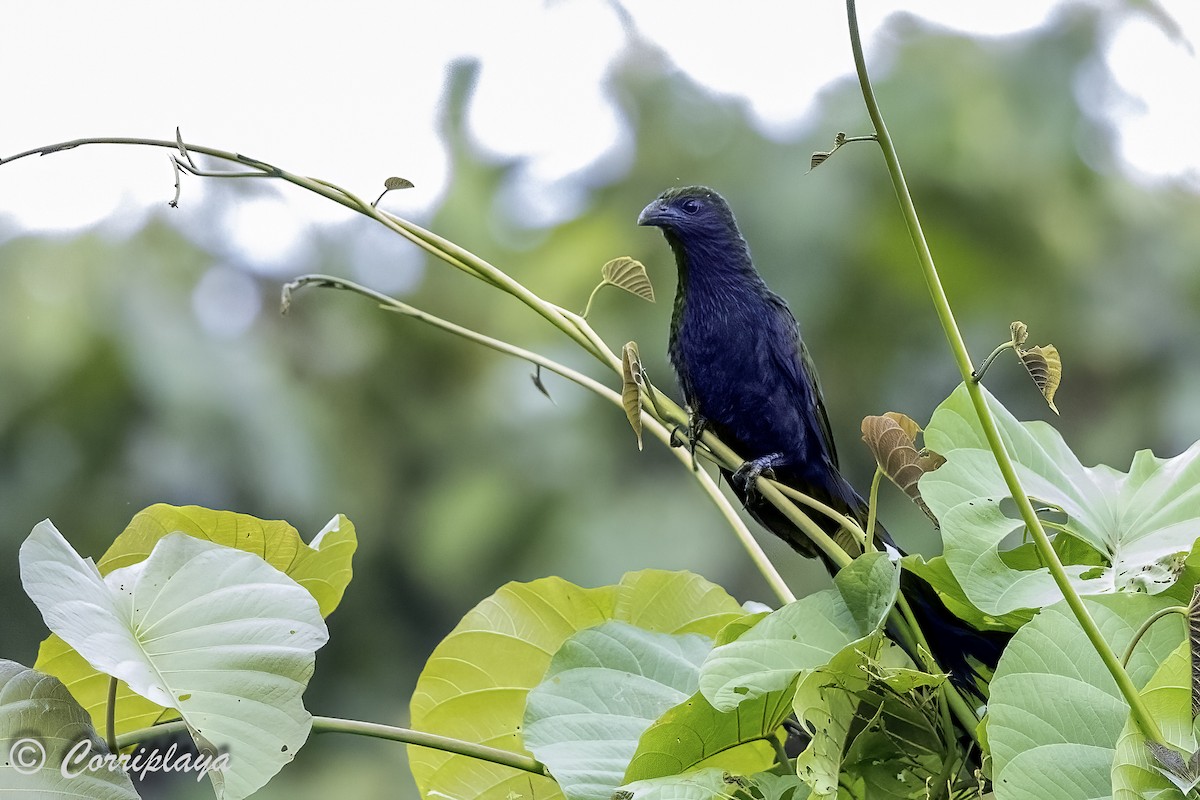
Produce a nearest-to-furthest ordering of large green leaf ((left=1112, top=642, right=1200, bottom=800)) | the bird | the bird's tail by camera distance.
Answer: large green leaf ((left=1112, top=642, right=1200, bottom=800)) < the bird's tail < the bird

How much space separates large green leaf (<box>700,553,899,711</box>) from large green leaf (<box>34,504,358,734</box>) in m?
0.27

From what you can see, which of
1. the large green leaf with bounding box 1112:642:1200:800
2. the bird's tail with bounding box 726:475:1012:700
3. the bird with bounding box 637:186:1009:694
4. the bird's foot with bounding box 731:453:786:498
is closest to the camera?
the large green leaf with bounding box 1112:642:1200:800

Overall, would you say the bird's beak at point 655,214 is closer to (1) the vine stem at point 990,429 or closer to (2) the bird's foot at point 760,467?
(2) the bird's foot at point 760,467

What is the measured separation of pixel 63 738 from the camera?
0.51m

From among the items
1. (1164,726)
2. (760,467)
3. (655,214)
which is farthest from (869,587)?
(655,214)

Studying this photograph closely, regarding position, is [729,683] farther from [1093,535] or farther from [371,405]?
[371,405]

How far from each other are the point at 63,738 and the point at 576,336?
1.20 ft

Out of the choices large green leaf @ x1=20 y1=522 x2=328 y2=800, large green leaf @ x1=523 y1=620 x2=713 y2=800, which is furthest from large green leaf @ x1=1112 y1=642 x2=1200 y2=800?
large green leaf @ x1=20 y1=522 x2=328 y2=800

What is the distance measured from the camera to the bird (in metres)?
1.13

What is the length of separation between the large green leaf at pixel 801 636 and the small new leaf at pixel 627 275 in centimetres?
26

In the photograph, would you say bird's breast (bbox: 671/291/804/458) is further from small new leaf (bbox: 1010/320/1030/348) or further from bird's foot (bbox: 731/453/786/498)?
small new leaf (bbox: 1010/320/1030/348)

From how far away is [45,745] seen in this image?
1.64 ft

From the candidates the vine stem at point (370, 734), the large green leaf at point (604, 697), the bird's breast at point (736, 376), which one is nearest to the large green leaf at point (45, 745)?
→ the vine stem at point (370, 734)

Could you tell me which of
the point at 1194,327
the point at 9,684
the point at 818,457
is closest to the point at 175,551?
the point at 9,684
